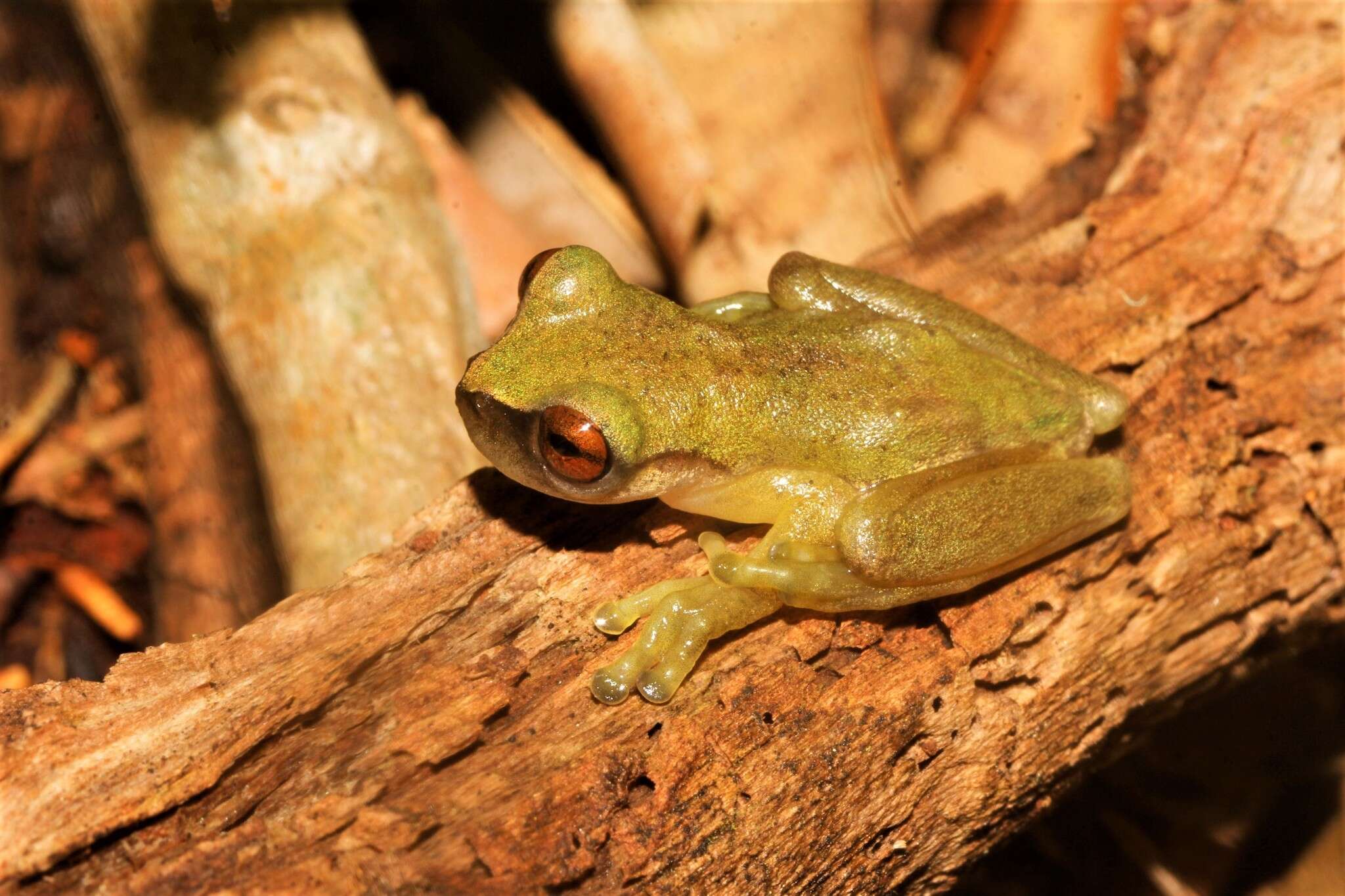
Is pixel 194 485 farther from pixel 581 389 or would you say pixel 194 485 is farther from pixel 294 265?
pixel 581 389

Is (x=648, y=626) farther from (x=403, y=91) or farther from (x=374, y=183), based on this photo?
(x=403, y=91)

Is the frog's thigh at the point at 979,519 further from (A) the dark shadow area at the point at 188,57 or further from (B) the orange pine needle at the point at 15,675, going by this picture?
(B) the orange pine needle at the point at 15,675

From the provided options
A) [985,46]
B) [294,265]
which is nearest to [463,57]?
[294,265]

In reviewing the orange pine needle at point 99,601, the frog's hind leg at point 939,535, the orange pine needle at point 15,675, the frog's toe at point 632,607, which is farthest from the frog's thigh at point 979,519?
the orange pine needle at point 15,675

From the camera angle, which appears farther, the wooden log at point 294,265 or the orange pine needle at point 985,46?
the orange pine needle at point 985,46

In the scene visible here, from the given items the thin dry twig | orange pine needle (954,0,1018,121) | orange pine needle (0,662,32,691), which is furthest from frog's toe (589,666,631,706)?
orange pine needle (954,0,1018,121)

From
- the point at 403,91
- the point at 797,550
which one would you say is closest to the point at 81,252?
the point at 403,91
